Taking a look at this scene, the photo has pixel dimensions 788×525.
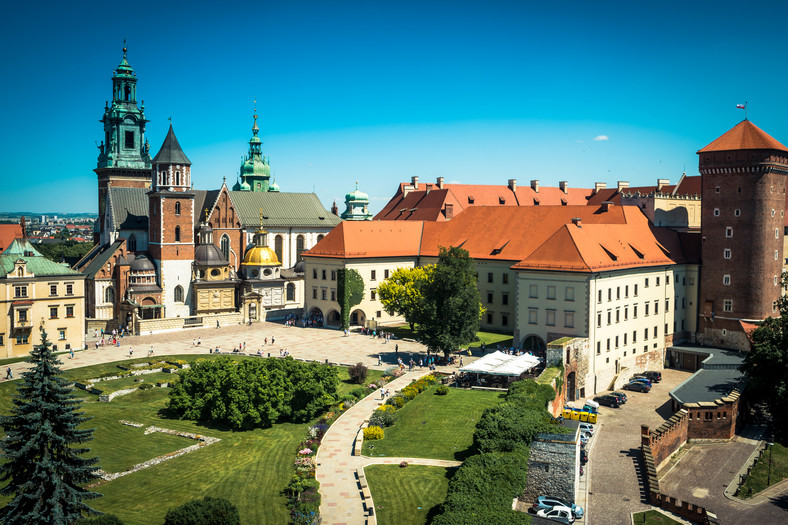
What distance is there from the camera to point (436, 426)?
44.1m

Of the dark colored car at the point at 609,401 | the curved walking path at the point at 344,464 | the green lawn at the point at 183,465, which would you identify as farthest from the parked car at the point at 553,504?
the dark colored car at the point at 609,401

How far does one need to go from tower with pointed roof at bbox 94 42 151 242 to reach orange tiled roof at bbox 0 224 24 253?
38.1 ft

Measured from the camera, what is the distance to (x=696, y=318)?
232 ft

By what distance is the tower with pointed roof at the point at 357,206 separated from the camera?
12175cm

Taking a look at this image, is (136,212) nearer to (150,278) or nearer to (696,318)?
(150,278)

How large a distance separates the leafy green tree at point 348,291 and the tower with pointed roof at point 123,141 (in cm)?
3970

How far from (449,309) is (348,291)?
788 inches

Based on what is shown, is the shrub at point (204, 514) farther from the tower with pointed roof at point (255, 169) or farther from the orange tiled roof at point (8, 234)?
the tower with pointed roof at point (255, 169)

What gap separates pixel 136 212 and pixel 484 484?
6804 cm

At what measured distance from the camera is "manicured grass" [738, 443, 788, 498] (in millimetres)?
40688

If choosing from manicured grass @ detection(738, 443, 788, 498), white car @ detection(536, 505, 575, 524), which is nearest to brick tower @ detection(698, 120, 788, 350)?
manicured grass @ detection(738, 443, 788, 498)

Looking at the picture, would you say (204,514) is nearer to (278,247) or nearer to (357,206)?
(278,247)

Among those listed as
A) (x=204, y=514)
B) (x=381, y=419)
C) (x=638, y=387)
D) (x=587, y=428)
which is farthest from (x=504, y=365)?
(x=204, y=514)

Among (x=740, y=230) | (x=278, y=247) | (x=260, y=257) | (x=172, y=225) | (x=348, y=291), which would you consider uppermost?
(x=172, y=225)
